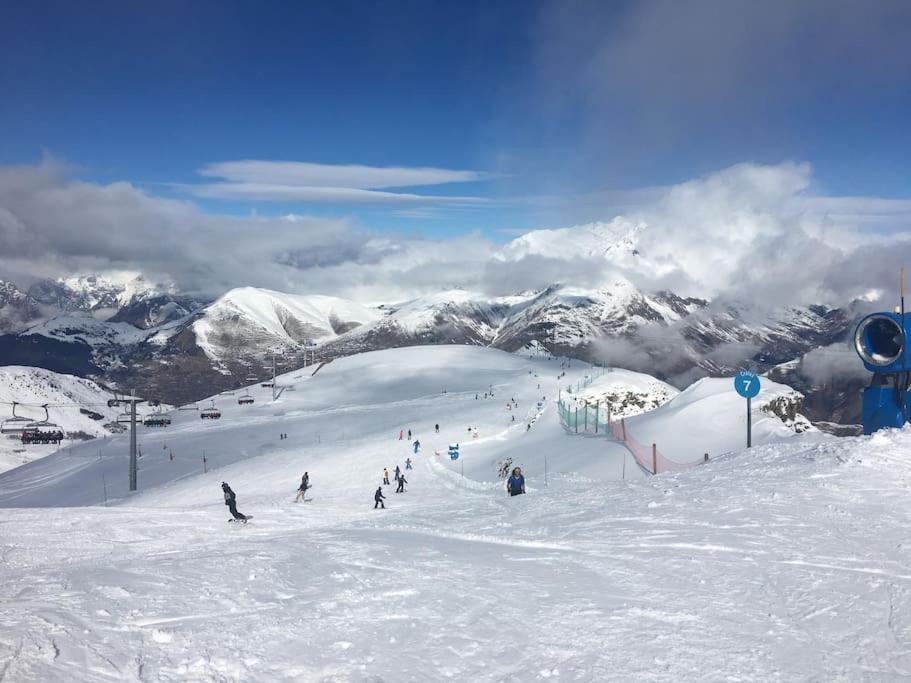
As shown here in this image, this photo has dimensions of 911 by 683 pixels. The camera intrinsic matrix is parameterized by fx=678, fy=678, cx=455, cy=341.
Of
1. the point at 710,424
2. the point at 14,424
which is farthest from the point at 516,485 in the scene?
the point at 14,424

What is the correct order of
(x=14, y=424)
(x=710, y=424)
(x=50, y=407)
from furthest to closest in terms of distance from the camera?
(x=50, y=407)
(x=14, y=424)
(x=710, y=424)

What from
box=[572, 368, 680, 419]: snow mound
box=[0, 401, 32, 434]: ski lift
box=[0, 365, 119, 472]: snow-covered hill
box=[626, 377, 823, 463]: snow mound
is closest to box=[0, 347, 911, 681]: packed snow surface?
box=[626, 377, 823, 463]: snow mound

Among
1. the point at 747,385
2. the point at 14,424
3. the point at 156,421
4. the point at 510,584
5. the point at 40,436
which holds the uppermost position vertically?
the point at 747,385

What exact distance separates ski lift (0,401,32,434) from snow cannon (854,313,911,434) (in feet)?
400

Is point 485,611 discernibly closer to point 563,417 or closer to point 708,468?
point 708,468

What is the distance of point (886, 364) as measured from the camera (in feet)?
65.6

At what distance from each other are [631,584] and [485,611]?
226cm

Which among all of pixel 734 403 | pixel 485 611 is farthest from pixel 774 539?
pixel 734 403

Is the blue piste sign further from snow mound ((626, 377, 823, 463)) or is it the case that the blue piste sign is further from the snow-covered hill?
the snow-covered hill

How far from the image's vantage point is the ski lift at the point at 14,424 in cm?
10956

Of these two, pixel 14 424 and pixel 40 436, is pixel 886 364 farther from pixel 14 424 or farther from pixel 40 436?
pixel 14 424

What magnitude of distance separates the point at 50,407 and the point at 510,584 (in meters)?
151

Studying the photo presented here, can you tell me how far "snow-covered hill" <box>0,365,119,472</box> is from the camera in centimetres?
9788

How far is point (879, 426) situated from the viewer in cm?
2084
